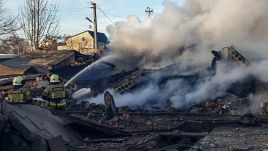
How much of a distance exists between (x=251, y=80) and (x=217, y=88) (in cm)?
103

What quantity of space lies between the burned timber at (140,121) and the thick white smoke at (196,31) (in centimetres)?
156

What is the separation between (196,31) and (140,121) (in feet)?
20.7

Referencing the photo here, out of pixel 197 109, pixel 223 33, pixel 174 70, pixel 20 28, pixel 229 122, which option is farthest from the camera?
pixel 20 28

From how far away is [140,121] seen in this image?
430 inches

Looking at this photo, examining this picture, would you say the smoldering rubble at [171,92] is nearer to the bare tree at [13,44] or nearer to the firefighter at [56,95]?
the firefighter at [56,95]

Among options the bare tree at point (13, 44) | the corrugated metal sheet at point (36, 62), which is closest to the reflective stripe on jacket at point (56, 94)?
the corrugated metal sheet at point (36, 62)

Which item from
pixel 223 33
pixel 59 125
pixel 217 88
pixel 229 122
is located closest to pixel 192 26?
pixel 223 33

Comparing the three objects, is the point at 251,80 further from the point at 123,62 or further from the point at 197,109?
the point at 123,62

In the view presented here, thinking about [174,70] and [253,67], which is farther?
[174,70]

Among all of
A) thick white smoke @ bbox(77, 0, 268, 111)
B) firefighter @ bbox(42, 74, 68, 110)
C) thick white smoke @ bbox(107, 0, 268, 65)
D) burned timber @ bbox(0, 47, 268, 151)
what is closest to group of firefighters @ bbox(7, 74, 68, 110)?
firefighter @ bbox(42, 74, 68, 110)

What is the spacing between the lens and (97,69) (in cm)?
1638

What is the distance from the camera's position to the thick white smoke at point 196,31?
593 inches

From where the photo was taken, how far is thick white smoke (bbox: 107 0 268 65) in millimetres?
15070

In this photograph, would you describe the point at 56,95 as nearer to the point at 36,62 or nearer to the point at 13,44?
the point at 36,62
